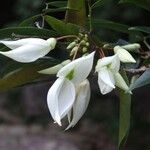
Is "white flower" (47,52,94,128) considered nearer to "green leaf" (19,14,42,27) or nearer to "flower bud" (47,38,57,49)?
"flower bud" (47,38,57,49)

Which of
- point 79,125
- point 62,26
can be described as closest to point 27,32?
point 62,26

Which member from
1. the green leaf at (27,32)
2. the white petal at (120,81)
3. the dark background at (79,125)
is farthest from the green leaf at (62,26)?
the dark background at (79,125)

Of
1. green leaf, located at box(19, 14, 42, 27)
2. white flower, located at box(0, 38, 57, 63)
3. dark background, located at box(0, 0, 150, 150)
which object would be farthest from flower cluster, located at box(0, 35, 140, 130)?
dark background, located at box(0, 0, 150, 150)

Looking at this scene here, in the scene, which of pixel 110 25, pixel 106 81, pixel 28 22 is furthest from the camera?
pixel 110 25

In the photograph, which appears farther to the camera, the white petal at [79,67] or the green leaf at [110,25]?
the green leaf at [110,25]

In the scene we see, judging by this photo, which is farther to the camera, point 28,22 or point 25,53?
point 28,22

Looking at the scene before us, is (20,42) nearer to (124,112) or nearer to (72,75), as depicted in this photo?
(72,75)

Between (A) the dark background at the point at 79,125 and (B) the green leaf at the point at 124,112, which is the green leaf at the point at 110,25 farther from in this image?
(A) the dark background at the point at 79,125
